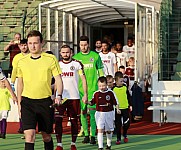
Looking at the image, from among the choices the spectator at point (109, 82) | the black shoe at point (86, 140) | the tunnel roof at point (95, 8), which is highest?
the tunnel roof at point (95, 8)

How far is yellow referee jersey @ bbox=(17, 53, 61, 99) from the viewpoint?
862 cm

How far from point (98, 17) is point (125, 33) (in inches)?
204

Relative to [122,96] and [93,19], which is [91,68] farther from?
[93,19]

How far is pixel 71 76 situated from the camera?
10.9 meters

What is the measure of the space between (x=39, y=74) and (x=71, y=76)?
2276mm

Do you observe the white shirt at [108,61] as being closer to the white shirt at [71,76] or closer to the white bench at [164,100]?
the white bench at [164,100]

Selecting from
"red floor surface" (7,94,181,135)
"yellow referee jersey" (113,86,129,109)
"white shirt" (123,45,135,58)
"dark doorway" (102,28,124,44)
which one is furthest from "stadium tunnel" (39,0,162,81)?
"dark doorway" (102,28,124,44)

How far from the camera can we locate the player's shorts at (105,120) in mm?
10781

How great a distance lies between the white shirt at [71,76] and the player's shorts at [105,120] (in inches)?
20.2

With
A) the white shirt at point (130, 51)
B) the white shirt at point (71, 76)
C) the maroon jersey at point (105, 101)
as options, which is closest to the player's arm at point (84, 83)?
the white shirt at point (71, 76)

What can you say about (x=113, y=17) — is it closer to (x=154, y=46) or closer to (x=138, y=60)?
(x=154, y=46)

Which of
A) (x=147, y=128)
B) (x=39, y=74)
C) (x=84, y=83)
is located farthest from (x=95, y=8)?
(x=39, y=74)

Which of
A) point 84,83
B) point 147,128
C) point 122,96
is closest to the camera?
point 84,83

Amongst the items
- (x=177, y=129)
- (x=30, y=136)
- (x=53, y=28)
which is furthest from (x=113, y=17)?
(x=30, y=136)
